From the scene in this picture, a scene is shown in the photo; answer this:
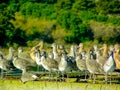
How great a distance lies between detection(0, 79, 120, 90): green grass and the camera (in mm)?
26422

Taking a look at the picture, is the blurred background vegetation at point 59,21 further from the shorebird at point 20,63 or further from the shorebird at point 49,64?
the shorebird at point 49,64

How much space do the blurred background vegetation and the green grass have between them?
1102 inches

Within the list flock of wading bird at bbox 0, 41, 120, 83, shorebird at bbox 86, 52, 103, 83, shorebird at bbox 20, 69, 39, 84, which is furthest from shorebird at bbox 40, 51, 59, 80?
shorebird at bbox 86, 52, 103, 83

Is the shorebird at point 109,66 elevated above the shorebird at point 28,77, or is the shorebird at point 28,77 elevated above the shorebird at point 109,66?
the shorebird at point 109,66

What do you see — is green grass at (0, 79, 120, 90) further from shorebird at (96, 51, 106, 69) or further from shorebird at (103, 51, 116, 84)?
shorebird at (96, 51, 106, 69)

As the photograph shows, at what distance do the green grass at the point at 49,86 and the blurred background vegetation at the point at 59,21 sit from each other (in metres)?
28.0

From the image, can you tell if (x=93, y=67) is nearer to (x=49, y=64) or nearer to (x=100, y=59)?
Result: (x=100, y=59)

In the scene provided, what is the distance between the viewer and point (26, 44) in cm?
5894

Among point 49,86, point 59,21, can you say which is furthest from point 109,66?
point 59,21

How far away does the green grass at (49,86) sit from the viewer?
26422 millimetres

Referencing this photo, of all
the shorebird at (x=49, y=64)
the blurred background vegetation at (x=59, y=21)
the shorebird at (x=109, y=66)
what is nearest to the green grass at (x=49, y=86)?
the shorebird at (x=109, y=66)

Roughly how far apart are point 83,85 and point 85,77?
1.80 meters

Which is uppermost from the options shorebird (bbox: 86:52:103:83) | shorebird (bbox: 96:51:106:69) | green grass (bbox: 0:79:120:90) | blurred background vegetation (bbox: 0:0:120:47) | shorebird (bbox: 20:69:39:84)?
blurred background vegetation (bbox: 0:0:120:47)

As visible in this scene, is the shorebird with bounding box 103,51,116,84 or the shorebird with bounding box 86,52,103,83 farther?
the shorebird with bounding box 86,52,103,83
